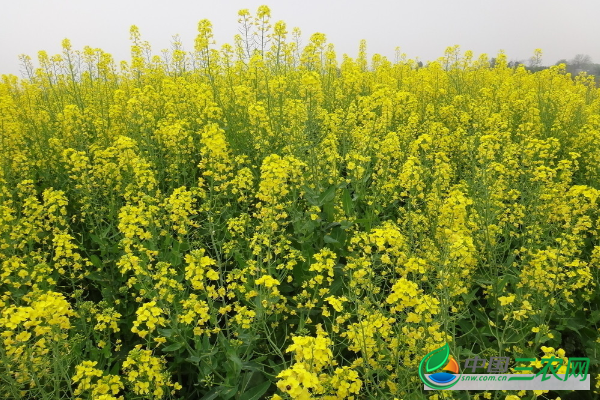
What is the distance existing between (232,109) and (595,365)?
458 cm

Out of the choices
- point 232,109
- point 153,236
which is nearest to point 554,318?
point 153,236

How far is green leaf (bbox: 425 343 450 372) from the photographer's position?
1774 mm

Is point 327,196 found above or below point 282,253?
above

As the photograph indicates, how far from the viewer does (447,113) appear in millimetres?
5684

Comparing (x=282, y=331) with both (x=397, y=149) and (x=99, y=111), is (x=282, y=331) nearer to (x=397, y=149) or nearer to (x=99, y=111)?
(x=397, y=149)

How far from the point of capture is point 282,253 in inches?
116
